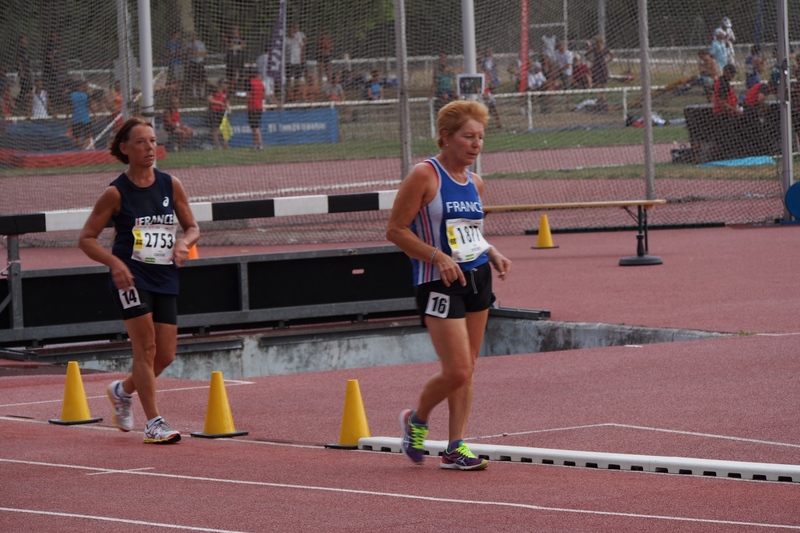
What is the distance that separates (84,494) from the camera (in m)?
7.25

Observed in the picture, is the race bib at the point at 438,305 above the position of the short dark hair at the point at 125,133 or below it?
below

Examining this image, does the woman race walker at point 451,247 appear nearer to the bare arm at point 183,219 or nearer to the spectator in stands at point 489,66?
the bare arm at point 183,219

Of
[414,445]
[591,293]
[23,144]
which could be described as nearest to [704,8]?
[591,293]

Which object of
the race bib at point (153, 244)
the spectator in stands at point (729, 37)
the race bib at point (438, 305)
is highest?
the spectator in stands at point (729, 37)

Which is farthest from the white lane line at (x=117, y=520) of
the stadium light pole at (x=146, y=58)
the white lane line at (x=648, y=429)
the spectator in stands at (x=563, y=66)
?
the spectator in stands at (x=563, y=66)

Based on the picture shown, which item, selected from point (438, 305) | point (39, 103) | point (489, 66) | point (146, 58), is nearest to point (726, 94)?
point (489, 66)

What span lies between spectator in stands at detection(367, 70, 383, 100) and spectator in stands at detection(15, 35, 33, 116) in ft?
17.6

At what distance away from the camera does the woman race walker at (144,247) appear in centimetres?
883

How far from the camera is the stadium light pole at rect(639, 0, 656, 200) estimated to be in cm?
2077

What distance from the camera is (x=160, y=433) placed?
8.93m

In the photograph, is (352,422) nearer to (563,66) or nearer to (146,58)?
(146,58)

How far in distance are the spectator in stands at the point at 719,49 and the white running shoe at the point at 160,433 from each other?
640 inches

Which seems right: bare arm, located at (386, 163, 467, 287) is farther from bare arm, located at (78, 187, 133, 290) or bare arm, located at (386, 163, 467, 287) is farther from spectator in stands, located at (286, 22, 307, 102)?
spectator in stands, located at (286, 22, 307, 102)

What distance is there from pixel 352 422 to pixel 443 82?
15.2 metres
